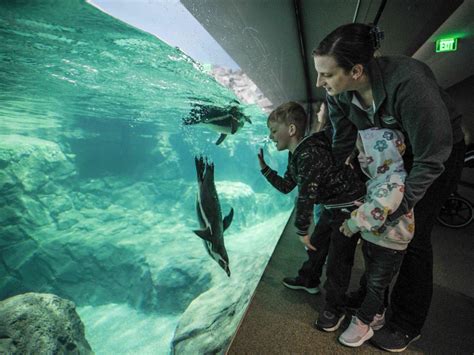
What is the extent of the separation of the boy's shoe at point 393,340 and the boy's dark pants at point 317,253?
2.86 feet

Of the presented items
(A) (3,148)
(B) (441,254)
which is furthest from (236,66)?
(A) (3,148)

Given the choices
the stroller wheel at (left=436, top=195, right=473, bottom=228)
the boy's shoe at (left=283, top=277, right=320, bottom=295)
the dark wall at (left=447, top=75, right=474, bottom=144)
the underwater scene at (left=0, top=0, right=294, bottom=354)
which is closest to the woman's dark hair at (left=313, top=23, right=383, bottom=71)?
the underwater scene at (left=0, top=0, right=294, bottom=354)

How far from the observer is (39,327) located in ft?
8.63

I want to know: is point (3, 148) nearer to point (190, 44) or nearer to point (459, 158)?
point (190, 44)

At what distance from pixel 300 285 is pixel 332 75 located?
2.38 metres

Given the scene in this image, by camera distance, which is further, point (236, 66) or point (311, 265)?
point (236, 66)

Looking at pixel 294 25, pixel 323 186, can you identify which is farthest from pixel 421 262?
pixel 294 25

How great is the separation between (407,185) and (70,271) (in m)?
9.93

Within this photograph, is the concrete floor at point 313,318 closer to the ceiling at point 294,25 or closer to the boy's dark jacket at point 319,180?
the boy's dark jacket at point 319,180

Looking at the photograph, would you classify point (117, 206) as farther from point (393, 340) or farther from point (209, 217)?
point (393, 340)

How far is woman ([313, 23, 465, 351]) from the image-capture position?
1.38 m

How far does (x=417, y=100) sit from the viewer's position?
1.37m

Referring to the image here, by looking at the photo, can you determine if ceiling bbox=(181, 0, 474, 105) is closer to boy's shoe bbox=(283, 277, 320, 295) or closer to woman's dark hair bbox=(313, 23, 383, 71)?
→ woman's dark hair bbox=(313, 23, 383, 71)

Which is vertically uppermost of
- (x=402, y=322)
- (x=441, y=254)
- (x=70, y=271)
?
(x=402, y=322)
